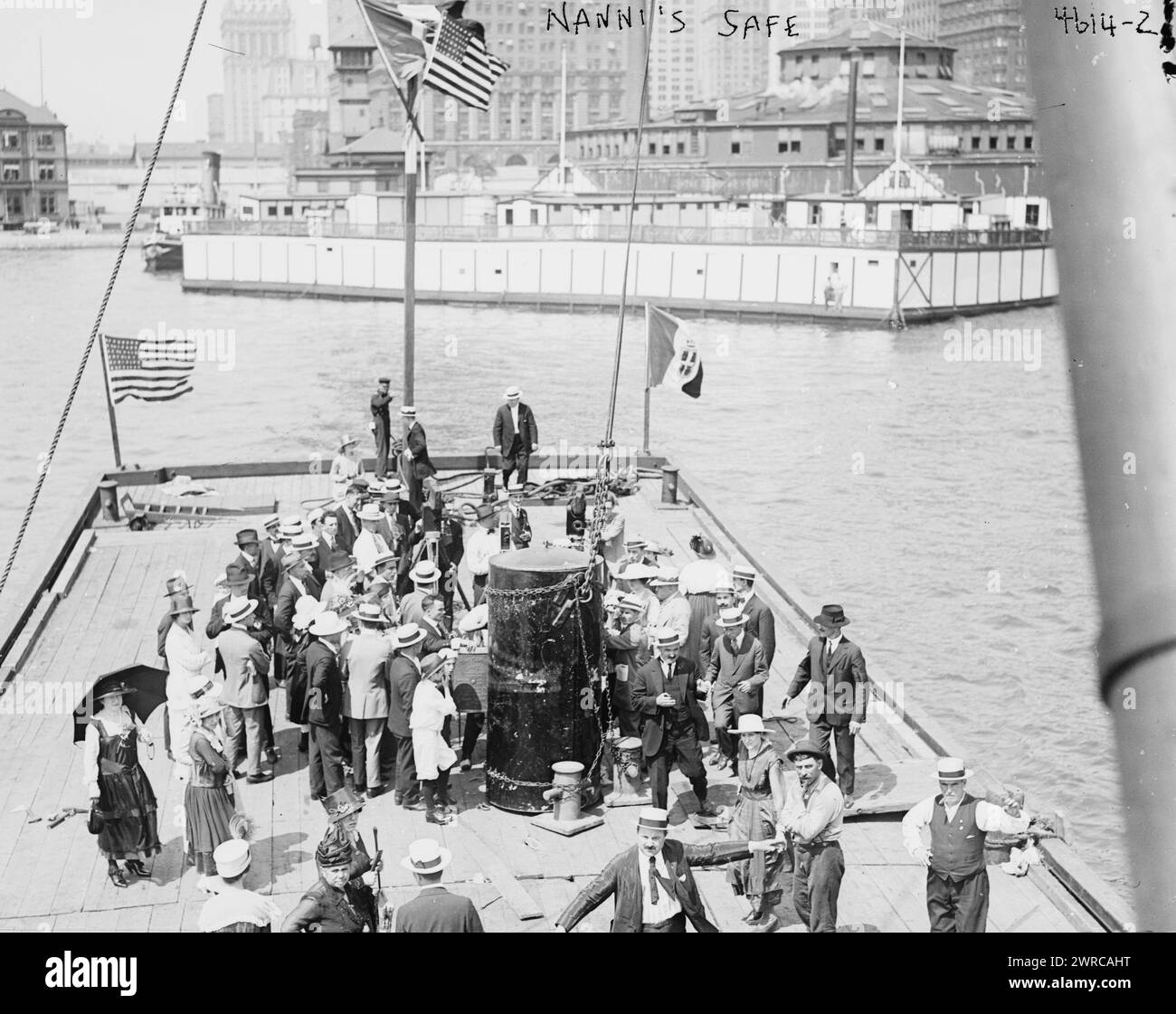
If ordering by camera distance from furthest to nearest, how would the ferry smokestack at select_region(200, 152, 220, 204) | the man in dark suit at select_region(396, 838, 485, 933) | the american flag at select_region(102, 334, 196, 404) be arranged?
the ferry smokestack at select_region(200, 152, 220, 204), the american flag at select_region(102, 334, 196, 404), the man in dark suit at select_region(396, 838, 485, 933)

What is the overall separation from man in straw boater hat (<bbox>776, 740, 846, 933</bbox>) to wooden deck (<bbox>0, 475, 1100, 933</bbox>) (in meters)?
0.57

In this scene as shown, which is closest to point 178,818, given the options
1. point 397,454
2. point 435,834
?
point 435,834

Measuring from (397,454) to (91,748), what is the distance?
44.0ft

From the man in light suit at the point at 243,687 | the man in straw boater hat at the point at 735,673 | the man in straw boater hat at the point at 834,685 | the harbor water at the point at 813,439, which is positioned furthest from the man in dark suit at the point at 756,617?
the man in light suit at the point at 243,687

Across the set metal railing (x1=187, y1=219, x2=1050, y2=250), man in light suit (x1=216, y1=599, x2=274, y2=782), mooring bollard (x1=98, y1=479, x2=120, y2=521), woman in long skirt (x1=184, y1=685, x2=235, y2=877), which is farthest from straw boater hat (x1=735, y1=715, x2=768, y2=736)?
metal railing (x1=187, y1=219, x2=1050, y2=250)

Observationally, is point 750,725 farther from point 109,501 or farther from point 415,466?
point 109,501

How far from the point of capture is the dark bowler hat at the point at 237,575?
13781 millimetres

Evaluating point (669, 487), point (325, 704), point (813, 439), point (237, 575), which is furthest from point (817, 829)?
point (813, 439)

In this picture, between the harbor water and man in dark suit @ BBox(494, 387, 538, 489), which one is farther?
the harbor water

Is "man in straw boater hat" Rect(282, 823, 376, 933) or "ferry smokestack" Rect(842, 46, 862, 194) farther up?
"ferry smokestack" Rect(842, 46, 862, 194)

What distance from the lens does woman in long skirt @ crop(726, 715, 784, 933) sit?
31.8 feet

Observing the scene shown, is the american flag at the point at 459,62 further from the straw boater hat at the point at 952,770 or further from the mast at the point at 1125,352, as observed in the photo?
the mast at the point at 1125,352

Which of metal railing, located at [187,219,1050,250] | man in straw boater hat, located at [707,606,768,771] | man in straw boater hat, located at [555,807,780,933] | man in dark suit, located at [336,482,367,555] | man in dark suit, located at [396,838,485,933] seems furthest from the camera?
metal railing, located at [187,219,1050,250]

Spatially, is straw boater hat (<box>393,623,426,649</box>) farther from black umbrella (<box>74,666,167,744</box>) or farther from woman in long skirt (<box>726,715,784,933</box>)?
woman in long skirt (<box>726,715,784,933</box>)
